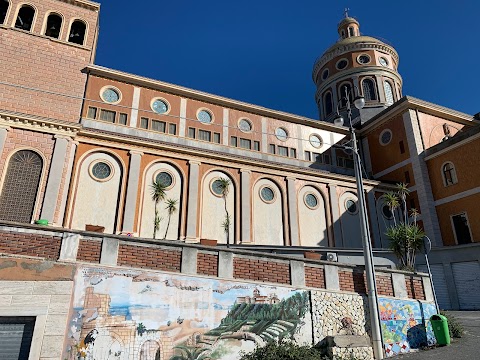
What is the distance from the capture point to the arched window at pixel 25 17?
26.0 meters

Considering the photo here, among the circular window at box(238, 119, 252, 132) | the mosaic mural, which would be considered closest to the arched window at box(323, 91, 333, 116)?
the circular window at box(238, 119, 252, 132)

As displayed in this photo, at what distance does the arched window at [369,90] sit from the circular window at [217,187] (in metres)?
24.9

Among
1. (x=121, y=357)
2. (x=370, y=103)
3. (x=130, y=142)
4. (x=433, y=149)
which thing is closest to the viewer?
(x=121, y=357)

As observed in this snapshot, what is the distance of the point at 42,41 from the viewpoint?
25625 millimetres

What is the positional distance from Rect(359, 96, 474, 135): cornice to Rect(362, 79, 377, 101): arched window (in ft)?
24.6

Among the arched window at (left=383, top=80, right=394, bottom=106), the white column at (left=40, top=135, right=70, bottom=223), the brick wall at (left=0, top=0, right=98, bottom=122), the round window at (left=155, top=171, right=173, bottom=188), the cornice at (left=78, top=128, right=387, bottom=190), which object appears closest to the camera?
the white column at (left=40, top=135, right=70, bottom=223)

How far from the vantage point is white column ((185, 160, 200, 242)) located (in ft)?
79.9

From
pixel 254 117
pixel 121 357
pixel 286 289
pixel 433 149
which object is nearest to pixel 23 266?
pixel 121 357

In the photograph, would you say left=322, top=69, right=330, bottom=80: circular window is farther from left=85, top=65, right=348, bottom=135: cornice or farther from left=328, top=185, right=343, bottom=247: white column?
left=328, top=185, right=343, bottom=247: white column

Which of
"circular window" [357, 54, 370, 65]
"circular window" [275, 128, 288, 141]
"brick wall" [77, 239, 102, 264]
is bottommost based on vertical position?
"brick wall" [77, 239, 102, 264]

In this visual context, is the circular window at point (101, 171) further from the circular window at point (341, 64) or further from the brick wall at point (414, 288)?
the circular window at point (341, 64)

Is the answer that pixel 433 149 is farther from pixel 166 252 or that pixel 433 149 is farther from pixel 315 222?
pixel 166 252

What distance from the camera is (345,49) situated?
4603 cm

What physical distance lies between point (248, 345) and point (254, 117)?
2483 cm
